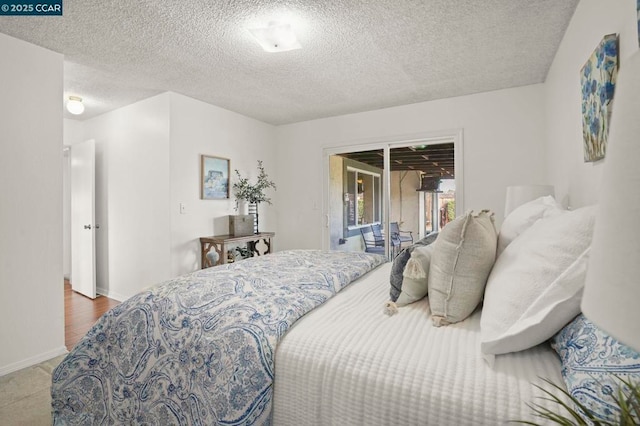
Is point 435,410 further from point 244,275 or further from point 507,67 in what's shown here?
point 507,67

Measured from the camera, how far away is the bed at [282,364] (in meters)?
0.87

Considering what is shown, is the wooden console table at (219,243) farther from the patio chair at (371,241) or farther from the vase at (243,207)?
the patio chair at (371,241)

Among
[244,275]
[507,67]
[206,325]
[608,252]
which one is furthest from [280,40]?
[608,252]

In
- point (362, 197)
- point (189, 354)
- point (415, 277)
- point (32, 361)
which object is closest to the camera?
point (189, 354)

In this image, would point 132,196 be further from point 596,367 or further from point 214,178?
point 596,367

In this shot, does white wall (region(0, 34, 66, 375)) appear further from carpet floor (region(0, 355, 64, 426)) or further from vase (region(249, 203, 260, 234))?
vase (region(249, 203, 260, 234))

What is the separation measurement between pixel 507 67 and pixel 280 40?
2165mm

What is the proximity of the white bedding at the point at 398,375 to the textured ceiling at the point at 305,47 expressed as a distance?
6.48ft

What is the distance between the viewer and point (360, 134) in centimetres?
440

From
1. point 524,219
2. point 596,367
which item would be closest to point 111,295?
point 524,219

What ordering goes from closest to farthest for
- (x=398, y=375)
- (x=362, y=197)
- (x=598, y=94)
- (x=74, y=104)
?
(x=398, y=375), (x=598, y=94), (x=74, y=104), (x=362, y=197)

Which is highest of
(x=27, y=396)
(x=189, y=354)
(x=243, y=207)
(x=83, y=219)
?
(x=243, y=207)

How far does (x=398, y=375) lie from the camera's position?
3.02ft

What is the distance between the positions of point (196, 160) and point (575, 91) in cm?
361
